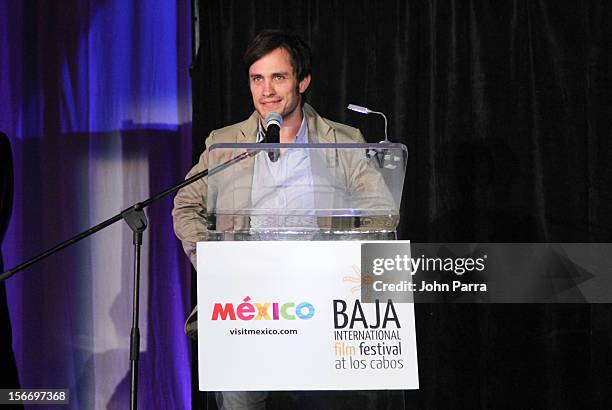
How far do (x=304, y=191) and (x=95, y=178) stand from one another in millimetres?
1960

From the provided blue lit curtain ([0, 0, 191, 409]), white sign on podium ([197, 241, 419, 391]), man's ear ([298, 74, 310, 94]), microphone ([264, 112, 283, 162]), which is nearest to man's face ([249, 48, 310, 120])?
man's ear ([298, 74, 310, 94])

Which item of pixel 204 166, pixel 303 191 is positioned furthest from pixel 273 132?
pixel 204 166

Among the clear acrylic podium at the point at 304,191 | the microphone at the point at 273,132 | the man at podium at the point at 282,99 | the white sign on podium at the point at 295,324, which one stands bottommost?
the white sign on podium at the point at 295,324

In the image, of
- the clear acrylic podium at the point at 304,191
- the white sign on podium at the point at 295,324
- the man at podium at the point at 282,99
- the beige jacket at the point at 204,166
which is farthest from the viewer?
the man at podium at the point at 282,99

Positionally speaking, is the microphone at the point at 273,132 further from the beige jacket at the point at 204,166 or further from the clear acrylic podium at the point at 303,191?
the beige jacket at the point at 204,166

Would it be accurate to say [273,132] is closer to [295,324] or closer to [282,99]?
[295,324]

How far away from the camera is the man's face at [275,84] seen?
381 cm

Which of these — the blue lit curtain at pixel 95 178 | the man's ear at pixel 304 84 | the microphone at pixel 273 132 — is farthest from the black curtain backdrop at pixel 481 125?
the microphone at pixel 273 132

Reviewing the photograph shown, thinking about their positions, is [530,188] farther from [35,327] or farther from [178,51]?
[35,327]

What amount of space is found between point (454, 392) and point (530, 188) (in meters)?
1.04

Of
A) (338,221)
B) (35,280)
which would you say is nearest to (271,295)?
(338,221)

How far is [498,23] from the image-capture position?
389 cm

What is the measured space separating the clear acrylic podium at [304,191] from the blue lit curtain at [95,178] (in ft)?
5.45

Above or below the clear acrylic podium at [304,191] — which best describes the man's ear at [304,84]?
above
